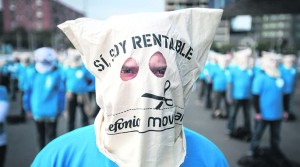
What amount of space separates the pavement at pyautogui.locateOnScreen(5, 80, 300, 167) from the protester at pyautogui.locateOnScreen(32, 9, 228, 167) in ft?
15.0

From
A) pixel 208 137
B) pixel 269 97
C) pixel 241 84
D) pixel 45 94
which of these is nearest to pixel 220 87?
pixel 241 84

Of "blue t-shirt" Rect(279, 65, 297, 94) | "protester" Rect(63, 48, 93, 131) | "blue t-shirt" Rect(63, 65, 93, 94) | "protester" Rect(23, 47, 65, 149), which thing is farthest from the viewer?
"blue t-shirt" Rect(279, 65, 297, 94)

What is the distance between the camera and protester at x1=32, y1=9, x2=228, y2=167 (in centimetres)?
107

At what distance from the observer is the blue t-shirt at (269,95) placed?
5258 millimetres

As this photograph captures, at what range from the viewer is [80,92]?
22.5ft

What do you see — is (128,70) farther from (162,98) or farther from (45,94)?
(45,94)

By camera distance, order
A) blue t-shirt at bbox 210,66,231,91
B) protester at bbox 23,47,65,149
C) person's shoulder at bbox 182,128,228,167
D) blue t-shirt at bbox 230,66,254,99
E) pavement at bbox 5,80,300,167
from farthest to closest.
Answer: blue t-shirt at bbox 210,66,231,91, blue t-shirt at bbox 230,66,254,99, pavement at bbox 5,80,300,167, protester at bbox 23,47,65,149, person's shoulder at bbox 182,128,228,167

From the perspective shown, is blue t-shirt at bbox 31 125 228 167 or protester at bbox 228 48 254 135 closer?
blue t-shirt at bbox 31 125 228 167

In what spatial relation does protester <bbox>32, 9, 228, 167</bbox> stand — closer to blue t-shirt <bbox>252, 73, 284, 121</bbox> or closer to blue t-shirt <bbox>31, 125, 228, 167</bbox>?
blue t-shirt <bbox>31, 125, 228, 167</bbox>

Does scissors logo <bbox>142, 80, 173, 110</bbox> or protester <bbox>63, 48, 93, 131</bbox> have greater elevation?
scissors logo <bbox>142, 80, 173, 110</bbox>

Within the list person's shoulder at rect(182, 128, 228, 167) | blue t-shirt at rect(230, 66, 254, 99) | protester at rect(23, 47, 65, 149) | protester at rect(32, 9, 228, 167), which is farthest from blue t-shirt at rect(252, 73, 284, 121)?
protester at rect(32, 9, 228, 167)

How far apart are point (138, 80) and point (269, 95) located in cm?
462

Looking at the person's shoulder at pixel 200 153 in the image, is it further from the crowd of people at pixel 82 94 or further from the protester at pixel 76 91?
the protester at pixel 76 91

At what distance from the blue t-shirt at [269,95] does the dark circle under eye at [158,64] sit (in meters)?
4.54
